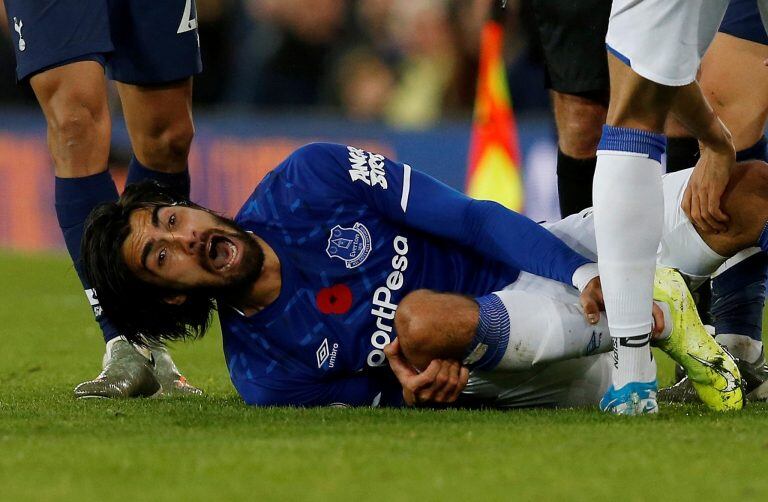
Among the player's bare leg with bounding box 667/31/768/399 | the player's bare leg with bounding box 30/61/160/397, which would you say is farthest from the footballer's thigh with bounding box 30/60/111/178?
the player's bare leg with bounding box 667/31/768/399

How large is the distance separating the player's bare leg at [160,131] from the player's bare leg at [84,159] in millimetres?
356

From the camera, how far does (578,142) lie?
459 cm

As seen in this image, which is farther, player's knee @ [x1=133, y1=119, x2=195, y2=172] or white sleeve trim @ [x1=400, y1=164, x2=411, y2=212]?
player's knee @ [x1=133, y1=119, x2=195, y2=172]

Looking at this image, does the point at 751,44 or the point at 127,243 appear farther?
the point at 751,44

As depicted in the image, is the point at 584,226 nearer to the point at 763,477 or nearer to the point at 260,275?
the point at 260,275

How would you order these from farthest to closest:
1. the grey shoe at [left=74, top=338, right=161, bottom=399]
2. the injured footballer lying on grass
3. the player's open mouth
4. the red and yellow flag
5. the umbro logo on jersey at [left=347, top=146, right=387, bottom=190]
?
the red and yellow flag
the grey shoe at [left=74, top=338, right=161, bottom=399]
the umbro logo on jersey at [left=347, top=146, right=387, bottom=190]
the player's open mouth
the injured footballer lying on grass

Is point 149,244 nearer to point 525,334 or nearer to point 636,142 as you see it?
point 525,334

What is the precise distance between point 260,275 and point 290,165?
0.34m

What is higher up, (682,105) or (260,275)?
(682,105)

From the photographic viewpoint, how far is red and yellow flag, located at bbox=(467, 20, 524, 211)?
32.6 ft

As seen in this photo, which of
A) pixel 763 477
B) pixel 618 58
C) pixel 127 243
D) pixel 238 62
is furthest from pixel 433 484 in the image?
pixel 238 62

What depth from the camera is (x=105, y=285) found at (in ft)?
12.1

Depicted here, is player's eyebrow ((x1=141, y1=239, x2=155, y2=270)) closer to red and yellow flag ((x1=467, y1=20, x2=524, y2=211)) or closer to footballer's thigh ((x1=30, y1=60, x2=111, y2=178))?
footballer's thigh ((x1=30, y1=60, x2=111, y2=178))

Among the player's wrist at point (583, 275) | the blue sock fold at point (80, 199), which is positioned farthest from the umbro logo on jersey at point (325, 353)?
the blue sock fold at point (80, 199)
